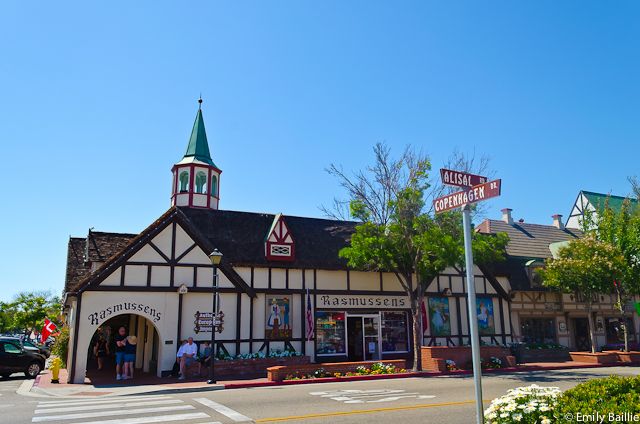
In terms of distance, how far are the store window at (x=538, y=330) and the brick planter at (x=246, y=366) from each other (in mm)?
14407

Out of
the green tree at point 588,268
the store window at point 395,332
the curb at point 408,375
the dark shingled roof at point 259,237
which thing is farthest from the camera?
the store window at point 395,332

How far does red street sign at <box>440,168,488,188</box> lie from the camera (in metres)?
6.14

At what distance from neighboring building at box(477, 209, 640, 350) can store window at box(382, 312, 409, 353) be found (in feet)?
20.7

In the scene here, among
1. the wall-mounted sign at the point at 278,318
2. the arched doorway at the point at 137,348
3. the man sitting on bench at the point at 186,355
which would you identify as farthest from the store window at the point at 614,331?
the arched doorway at the point at 137,348

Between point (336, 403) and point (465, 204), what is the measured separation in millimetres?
7306

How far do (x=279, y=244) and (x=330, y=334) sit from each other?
4716 mm

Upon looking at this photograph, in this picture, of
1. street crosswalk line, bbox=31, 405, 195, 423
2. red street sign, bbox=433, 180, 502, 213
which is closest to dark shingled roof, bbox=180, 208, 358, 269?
street crosswalk line, bbox=31, 405, 195, 423

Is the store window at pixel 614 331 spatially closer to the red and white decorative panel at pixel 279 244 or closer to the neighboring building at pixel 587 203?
the neighboring building at pixel 587 203

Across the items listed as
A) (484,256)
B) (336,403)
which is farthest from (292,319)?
(336,403)

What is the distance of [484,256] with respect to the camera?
A: 20.3 m

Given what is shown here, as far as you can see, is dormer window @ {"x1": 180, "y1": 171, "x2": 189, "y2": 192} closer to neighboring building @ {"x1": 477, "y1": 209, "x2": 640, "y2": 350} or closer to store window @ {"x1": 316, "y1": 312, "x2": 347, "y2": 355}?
store window @ {"x1": 316, "y1": 312, "x2": 347, "y2": 355}

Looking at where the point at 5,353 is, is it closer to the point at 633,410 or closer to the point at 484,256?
the point at 484,256

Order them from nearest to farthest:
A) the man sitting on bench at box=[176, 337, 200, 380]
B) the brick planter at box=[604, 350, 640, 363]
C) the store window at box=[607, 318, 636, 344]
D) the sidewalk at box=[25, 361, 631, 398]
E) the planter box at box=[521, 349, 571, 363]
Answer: the sidewalk at box=[25, 361, 631, 398] < the man sitting on bench at box=[176, 337, 200, 380] < the brick planter at box=[604, 350, 640, 363] < the planter box at box=[521, 349, 571, 363] < the store window at box=[607, 318, 636, 344]

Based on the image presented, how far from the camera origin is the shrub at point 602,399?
5.62 metres
